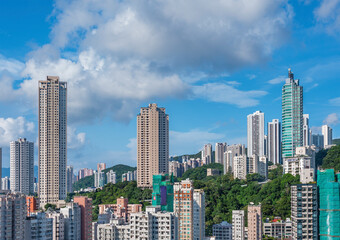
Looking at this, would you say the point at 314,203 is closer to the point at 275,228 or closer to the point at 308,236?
the point at 308,236

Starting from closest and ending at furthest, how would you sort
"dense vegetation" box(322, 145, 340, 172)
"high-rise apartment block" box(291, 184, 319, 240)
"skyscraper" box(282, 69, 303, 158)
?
"high-rise apartment block" box(291, 184, 319, 240) < "dense vegetation" box(322, 145, 340, 172) < "skyscraper" box(282, 69, 303, 158)

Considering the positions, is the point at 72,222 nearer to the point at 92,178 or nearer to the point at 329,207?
the point at 329,207

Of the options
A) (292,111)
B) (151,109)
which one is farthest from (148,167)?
(292,111)

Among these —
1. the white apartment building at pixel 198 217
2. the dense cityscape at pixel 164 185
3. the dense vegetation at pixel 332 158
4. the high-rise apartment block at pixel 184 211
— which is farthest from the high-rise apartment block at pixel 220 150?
the high-rise apartment block at pixel 184 211

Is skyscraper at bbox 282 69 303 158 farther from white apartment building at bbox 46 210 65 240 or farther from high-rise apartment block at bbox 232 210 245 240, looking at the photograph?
white apartment building at bbox 46 210 65 240

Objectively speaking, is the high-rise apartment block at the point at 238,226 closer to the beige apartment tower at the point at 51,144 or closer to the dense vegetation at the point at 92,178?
the beige apartment tower at the point at 51,144

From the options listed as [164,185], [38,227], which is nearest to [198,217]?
[164,185]

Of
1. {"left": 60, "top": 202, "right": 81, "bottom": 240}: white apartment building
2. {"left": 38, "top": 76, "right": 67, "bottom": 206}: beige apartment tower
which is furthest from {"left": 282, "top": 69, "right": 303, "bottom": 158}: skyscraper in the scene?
{"left": 60, "top": 202, "right": 81, "bottom": 240}: white apartment building
